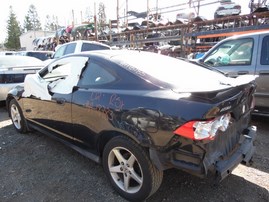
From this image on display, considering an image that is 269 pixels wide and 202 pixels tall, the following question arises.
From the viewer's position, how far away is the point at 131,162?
2564 millimetres

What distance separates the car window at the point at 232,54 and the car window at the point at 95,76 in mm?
3008

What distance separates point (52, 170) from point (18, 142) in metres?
1.35

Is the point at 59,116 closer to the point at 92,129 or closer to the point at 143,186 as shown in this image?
the point at 92,129

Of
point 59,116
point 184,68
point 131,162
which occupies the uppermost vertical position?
point 184,68

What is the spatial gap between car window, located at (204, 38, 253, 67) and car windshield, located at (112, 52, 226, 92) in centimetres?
189

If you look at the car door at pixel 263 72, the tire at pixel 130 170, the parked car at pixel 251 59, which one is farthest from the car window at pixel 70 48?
the tire at pixel 130 170

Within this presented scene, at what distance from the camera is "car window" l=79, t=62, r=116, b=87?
2.82 m

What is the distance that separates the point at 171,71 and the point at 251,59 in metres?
2.55

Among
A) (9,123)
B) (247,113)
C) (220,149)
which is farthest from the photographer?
(9,123)

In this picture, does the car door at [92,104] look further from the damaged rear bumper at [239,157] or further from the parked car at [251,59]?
the parked car at [251,59]

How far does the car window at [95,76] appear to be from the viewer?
2820mm

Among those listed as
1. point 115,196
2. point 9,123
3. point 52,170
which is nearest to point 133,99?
point 115,196

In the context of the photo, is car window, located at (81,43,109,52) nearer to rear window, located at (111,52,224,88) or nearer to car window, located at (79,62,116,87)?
rear window, located at (111,52,224,88)

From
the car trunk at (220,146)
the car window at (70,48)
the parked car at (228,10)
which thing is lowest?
the car trunk at (220,146)
